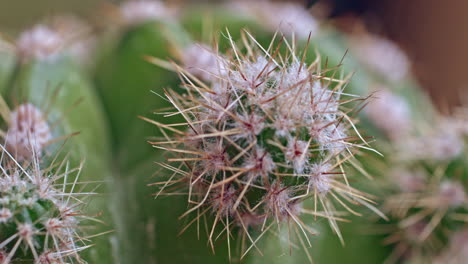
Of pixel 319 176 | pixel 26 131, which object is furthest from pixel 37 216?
pixel 319 176

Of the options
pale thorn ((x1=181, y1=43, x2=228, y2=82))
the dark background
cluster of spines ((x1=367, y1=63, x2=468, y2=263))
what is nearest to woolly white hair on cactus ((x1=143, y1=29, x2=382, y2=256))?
pale thorn ((x1=181, y1=43, x2=228, y2=82))

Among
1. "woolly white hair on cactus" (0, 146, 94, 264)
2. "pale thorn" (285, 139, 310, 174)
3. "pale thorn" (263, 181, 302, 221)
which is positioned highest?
"pale thorn" (285, 139, 310, 174)

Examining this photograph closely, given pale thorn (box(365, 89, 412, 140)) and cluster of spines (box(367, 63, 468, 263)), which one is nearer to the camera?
cluster of spines (box(367, 63, 468, 263))

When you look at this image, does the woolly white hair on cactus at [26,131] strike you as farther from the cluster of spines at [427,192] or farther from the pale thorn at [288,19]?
the cluster of spines at [427,192]

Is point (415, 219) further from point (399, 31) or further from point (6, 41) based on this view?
point (399, 31)

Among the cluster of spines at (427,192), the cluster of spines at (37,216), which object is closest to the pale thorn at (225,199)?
the cluster of spines at (37,216)

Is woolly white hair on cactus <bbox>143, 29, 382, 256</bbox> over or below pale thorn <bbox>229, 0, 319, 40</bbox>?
below

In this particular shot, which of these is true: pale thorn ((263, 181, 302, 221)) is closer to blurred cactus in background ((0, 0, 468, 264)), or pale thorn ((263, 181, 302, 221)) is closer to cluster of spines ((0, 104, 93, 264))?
blurred cactus in background ((0, 0, 468, 264))

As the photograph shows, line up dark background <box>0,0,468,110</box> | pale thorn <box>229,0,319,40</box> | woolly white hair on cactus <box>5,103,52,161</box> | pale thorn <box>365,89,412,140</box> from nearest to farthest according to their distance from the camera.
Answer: woolly white hair on cactus <box>5,103,52,161</box> < pale thorn <box>229,0,319,40</box> < pale thorn <box>365,89,412,140</box> < dark background <box>0,0,468,110</box>
